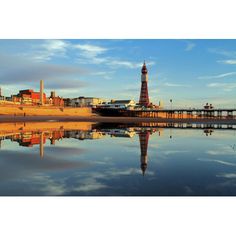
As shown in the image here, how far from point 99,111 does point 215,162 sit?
2915 inches

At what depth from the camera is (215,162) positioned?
9.02 m

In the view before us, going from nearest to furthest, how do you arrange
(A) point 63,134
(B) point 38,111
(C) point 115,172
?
(C) point 115,172 → (A) point 63,134 → (B) point 38,111

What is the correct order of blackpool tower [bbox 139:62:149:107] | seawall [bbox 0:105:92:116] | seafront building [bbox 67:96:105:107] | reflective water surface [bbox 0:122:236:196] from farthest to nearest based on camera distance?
seafront building [bbox 67:96:105:107], blackpool tower [bbox 139:62:149:107], seawall [bbox 0:105:92:116], reflective water surface [bbox 0:122:236:196]

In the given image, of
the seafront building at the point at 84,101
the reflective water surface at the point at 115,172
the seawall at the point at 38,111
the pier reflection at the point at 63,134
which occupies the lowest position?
the reflective water surface at the point at 115,172

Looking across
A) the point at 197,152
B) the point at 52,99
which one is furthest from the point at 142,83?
the point at 197,152

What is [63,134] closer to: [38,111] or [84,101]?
[38,111]

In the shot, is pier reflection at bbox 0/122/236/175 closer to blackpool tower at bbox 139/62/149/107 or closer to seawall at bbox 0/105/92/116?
seawall at bbox 0/105/92/116

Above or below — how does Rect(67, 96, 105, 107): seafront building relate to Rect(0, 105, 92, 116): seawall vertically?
above

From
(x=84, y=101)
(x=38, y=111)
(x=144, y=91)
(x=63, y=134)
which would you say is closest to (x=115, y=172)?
(x=63, y=134)

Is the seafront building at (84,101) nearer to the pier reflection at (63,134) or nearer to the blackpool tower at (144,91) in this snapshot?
the blackpool tower at (144,91)

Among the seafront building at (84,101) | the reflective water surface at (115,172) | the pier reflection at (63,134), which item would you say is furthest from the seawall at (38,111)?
the reflective water surface at (115,172)

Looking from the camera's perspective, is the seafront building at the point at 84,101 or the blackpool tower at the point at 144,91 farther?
the seafront building at the point at 84,101

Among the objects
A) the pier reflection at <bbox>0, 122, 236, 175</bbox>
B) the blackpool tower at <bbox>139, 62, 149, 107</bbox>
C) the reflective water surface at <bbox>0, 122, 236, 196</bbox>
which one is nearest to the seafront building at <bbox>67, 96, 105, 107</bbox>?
the blackpool tower at <bbox>139, 62, 149, 107</bbox>

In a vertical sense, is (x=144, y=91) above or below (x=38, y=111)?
above
